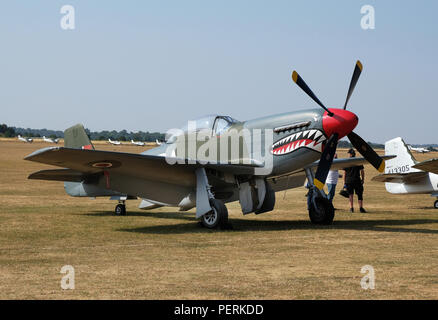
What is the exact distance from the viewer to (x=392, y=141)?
18.0 meters

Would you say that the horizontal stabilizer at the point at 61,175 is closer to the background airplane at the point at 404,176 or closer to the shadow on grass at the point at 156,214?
the shadow on grass at the point at 156,214

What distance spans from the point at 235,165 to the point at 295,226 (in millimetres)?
1818

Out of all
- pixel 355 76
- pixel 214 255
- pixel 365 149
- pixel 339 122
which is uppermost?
pixel 355 76

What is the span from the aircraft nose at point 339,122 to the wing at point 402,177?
21.9ft

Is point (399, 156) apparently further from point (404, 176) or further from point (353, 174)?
point (353, 174)

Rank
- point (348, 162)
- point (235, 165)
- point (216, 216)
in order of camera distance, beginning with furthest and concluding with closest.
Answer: point (348, 162)
point (235, 165)
point (216, 216)

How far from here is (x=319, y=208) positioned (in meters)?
12.2

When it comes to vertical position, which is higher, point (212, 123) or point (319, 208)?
point (212, 123)

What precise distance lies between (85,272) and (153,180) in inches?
212

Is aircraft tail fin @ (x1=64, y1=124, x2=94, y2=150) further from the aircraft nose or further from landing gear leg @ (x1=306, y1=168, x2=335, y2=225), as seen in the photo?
the aircraft nose

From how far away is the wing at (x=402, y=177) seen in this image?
17.0 meters

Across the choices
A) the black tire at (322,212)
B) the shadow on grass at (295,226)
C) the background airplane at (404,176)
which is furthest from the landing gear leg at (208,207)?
the background airplane at (404,176)

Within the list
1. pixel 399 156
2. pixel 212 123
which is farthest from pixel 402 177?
pixel 212 123

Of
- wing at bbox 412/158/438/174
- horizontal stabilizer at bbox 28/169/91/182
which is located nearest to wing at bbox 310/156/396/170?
wing at bbox 412/158/438/174
